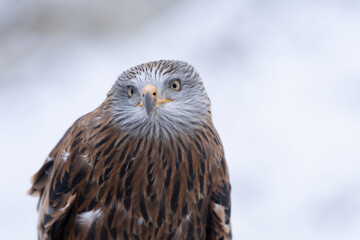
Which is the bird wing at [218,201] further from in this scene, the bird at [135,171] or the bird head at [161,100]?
the bird head at [161,100]

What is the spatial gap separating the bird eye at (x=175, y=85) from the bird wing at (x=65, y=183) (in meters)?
0.75

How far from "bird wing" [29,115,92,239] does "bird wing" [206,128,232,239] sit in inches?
35.4

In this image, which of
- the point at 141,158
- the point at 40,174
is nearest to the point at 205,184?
the point at 141,158

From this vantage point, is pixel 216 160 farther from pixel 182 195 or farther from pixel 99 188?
pixel 99 188

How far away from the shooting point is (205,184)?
4641 millimetres

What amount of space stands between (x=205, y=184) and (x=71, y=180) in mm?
935

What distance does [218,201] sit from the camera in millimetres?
4730

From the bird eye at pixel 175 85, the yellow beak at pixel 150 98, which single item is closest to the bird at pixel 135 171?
the bird eye at pixel 175 85

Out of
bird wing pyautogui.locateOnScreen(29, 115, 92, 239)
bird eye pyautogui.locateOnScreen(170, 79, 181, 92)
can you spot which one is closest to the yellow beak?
bird eye pyautogui.locateOnScreen(170, 79, 181, 92)

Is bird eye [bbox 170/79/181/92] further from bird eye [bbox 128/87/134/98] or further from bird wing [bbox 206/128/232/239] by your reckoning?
bird wing [bbox 206/128/232/239]

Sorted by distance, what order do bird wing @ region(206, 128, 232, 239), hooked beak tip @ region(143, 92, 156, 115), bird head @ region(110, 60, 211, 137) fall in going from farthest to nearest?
bird wing @ region(206, 128, 232, 239) → bird head @ region(110, 60, 211, 137) → hooked beak tip @ region(143, 92, 156, 115)

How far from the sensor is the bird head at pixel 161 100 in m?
4.16

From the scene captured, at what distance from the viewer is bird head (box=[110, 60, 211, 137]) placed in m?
4.16

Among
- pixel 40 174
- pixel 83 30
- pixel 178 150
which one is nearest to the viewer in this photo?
pixel 178 150
